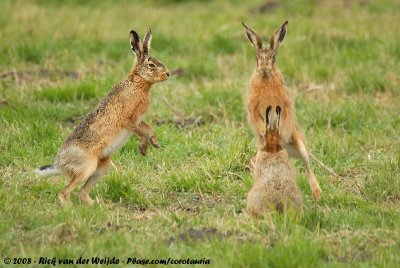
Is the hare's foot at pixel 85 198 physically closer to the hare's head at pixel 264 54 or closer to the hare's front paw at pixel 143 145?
the hare's front paw at pixel 143 145

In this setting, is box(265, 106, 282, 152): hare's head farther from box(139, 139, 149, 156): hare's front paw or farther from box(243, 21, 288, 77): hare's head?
box(139, 139, 149, 156): hare's front paw

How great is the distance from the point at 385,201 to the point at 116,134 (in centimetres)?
246

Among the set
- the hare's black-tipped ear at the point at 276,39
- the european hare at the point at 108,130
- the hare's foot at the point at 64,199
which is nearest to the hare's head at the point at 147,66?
the european hare at the point at 108,130

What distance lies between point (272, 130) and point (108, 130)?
5.20 ft

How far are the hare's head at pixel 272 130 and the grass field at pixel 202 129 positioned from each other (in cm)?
58

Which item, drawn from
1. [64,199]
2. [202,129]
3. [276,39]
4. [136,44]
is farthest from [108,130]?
[202,129]

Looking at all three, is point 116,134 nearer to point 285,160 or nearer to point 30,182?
point 30,182

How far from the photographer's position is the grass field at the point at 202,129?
6.04 m

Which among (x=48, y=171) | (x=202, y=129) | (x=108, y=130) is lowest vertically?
(x=202, y=129)

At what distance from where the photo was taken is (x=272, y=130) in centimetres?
667

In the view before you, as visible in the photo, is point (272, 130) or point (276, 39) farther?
point (276, 39)

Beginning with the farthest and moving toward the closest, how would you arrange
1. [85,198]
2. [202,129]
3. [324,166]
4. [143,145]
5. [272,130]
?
[202,129] < [324,166] < [143,145] < [85,198] < [272,130]

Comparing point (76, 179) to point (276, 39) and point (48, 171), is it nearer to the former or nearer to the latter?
point (48, 171)

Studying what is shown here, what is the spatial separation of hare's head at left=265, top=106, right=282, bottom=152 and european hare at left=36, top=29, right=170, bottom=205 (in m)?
1.43
